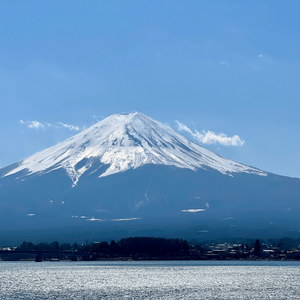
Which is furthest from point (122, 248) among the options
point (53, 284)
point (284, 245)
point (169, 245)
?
point (53, 284)

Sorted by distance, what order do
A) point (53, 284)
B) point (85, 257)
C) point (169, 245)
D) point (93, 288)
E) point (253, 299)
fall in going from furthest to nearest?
point (85, 257) → point (169, 245) → point (53, 284) → point (93, 288) → point (253, 299)

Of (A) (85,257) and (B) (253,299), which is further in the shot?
(A) (85,257)

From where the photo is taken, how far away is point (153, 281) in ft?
292

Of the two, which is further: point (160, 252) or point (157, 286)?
point (160, 252)

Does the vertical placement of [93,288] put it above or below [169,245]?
below

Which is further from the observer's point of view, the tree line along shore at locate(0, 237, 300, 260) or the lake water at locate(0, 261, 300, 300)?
the tree line along shore at locate(0, 237, 300, 260)

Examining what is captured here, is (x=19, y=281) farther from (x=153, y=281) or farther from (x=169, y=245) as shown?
(x=169, y=245)

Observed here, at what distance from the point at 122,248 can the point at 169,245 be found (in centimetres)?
1034

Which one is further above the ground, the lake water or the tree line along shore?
the tree line along shore

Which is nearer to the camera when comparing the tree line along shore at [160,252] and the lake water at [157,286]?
the lake water at [157,286]

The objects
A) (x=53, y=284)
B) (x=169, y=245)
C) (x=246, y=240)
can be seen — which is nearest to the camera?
(x=53, y=284)

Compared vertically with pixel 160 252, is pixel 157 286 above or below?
below

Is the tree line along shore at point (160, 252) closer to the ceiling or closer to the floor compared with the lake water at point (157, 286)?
closer to the ceiling

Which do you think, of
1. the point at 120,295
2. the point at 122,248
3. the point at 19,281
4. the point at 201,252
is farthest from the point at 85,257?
the point at 120,295
